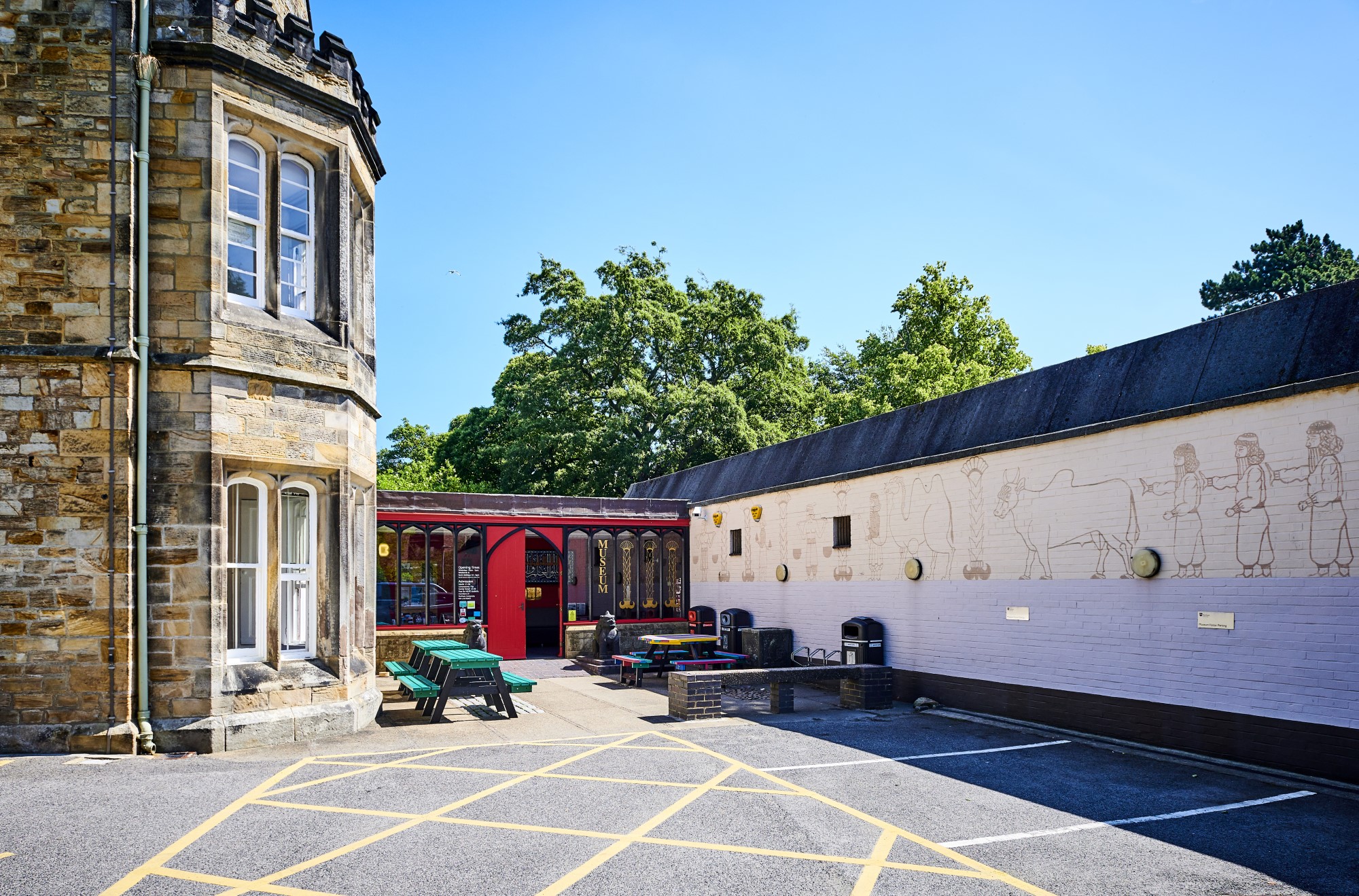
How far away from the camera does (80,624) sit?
9148mm

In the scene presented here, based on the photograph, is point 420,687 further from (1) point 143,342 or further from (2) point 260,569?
(1) point 143,342

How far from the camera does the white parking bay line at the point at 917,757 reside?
29.5 feet

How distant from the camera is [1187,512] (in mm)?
9680

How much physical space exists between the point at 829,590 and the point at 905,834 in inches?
362

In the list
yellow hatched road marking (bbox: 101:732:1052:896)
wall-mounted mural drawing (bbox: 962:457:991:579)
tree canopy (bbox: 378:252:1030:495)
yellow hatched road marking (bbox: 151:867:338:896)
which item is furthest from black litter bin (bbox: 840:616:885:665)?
tree canopy (bbox: 378:252:1030:495)

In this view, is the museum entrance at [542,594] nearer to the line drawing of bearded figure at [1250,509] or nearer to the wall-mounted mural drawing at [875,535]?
the wall-mounted mural drawing at [875,535]

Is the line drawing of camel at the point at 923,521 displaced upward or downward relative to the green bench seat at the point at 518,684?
upward

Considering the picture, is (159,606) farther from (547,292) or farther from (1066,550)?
(547,292)

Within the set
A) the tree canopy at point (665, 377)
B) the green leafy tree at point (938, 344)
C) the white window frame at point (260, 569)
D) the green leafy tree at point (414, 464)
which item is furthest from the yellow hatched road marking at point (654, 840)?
the green leafy tree at point (414, 464)

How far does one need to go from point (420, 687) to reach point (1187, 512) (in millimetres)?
8546

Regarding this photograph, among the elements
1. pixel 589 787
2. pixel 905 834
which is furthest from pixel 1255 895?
pixel 589 787

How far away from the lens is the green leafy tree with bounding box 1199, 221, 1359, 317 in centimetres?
5259

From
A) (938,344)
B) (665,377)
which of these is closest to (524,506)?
(665,377)

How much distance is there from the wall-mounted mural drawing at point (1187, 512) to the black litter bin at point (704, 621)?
1108 cm
